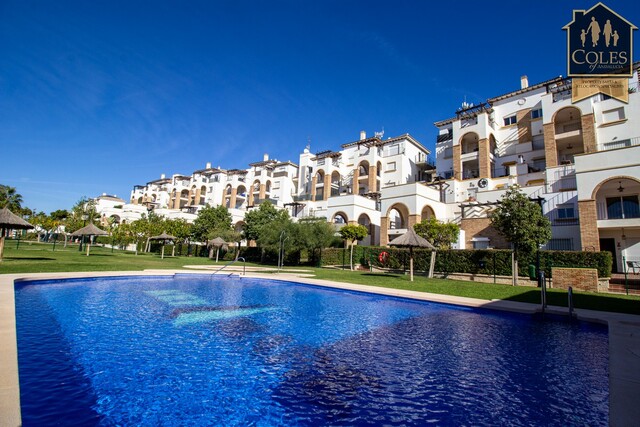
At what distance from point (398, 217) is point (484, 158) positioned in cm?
1027


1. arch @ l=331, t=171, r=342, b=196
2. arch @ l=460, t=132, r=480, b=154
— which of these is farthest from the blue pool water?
arch @ l=331, t=171, r=342, b=196

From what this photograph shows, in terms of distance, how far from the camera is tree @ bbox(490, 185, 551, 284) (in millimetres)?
16484

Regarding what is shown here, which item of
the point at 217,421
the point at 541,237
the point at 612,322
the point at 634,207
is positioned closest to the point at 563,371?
the point at 612,322

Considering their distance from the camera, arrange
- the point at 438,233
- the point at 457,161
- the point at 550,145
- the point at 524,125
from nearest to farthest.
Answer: the point at 438,233 < the point at 550,145 < the point at 524,125 < the point at 457,161

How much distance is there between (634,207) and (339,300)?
20411mm

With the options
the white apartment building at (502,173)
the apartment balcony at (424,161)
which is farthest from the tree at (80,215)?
the apartment balcony at (424,161)

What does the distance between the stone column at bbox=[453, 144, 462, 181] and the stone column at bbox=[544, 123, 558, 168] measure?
7474 millimetres

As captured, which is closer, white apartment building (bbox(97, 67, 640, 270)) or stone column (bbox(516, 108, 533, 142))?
white apartment building (bbox(97, 67, 640, 270))

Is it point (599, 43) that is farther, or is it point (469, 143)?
point (469, 143)

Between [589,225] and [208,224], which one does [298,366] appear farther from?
[208,224]

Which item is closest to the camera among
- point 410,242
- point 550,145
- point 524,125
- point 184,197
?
point 410,242

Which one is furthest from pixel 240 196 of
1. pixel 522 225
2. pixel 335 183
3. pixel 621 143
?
pixel 621 143

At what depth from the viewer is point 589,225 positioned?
59.9 feet

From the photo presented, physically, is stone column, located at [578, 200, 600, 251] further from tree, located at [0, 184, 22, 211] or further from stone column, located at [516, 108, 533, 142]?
tree, located at [0, 184, 22, 211]
